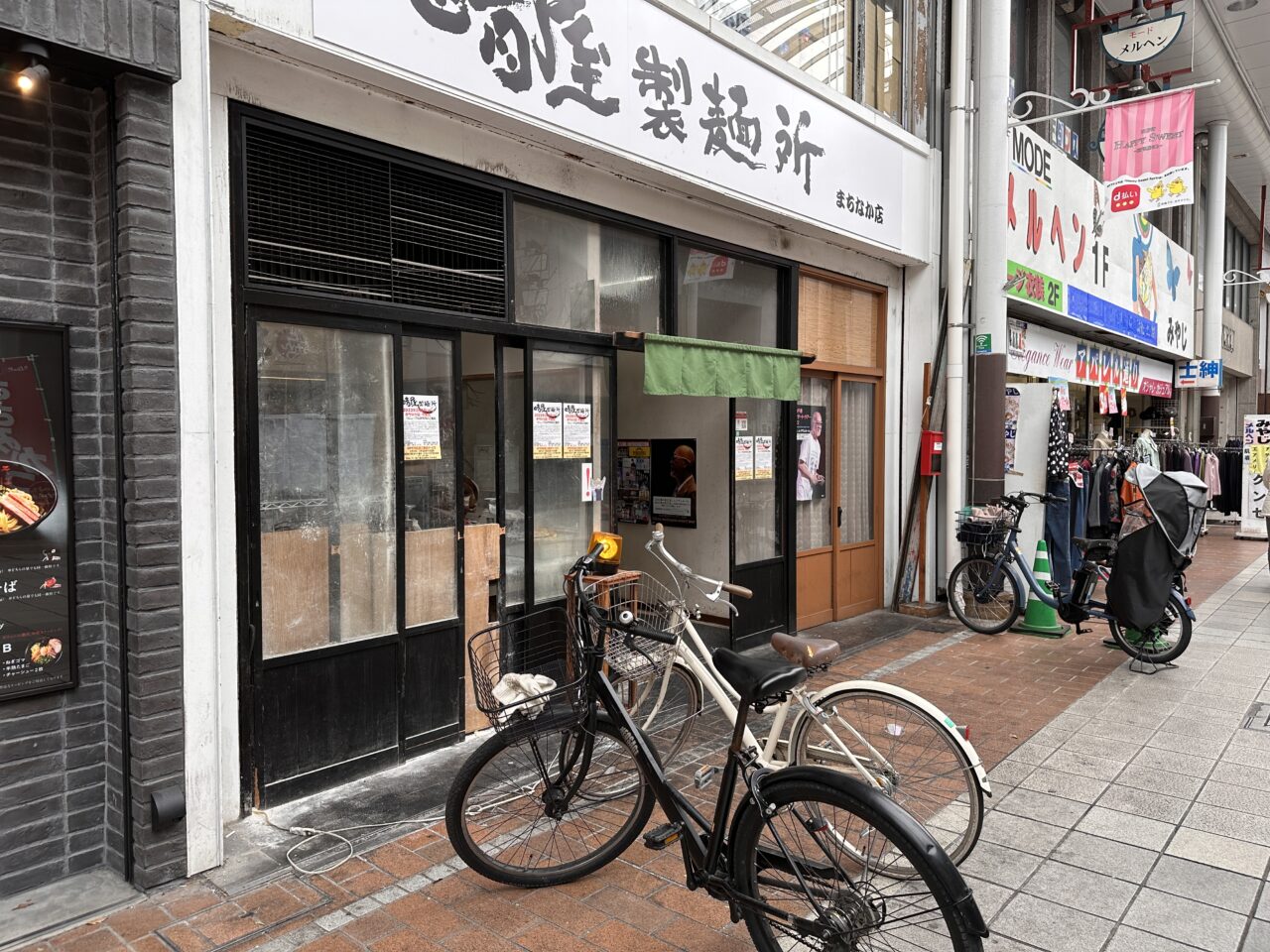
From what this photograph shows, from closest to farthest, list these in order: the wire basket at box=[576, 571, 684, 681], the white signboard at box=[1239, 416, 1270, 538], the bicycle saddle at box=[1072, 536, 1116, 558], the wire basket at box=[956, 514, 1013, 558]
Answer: the wire basket at box=[576, 571, 684, 681]
the bicycle saddle at box=[1072, 536, 1116, 558]
the wire basket at box=[956, 514, 1013, 558]
the white signboard at box=[1239, 416, 1270, 538]

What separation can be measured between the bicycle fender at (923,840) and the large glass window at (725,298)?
4.78 meters

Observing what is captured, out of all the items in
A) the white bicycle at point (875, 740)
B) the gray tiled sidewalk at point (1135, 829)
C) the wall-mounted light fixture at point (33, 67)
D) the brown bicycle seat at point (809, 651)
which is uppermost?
the wall-mounted light fixture at point (33, 67)

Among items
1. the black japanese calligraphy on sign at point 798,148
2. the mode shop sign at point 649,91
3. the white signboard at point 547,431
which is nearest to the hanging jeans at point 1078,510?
the mode shop sign at point 649,91

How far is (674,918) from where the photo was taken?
3.32 metres

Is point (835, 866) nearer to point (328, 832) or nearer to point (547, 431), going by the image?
point (328, 832)

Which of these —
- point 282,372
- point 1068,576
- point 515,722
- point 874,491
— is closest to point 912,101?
point 874,491

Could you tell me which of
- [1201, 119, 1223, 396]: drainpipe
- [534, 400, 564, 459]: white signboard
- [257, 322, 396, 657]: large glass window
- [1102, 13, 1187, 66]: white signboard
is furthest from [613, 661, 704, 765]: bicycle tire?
[1201, 119, 1223, 396]: drainpipe

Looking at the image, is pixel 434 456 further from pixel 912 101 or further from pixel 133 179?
pixel 912 101

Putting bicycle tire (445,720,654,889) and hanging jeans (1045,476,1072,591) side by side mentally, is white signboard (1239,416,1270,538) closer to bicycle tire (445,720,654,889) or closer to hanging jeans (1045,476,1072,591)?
hanging jeans (1045,476,1072,591)

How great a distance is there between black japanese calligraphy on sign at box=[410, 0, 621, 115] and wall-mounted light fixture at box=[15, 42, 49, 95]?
1703mm

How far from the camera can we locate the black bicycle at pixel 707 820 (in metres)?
2.62

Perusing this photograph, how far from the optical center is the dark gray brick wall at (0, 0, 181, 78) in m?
3.01

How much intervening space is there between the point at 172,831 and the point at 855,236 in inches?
272

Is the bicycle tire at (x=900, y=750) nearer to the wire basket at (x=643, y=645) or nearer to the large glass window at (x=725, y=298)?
the wire basket at (x=643, y=645)
